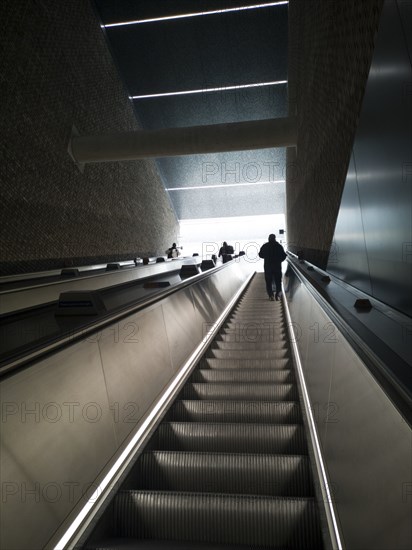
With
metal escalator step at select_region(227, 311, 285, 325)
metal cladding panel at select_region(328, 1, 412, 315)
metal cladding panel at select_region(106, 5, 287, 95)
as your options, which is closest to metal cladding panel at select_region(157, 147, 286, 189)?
metal cladding panel at select_region(106, 5, 287, 95)

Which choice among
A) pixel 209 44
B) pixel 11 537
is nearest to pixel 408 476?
pixel 11 537

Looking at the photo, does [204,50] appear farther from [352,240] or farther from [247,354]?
[247,354]

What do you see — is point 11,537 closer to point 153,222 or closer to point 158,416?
point 158,416

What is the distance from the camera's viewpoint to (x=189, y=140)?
12102mm

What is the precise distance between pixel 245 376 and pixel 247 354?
3.01 feet

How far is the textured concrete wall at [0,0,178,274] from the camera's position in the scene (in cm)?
899

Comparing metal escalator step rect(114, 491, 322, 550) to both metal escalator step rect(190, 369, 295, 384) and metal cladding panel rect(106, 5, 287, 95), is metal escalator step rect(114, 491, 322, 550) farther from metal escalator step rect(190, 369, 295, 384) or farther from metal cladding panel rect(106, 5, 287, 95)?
metal cladding panel rect(106, 5, 287, 95)

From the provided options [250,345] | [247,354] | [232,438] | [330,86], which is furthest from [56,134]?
[232,438]

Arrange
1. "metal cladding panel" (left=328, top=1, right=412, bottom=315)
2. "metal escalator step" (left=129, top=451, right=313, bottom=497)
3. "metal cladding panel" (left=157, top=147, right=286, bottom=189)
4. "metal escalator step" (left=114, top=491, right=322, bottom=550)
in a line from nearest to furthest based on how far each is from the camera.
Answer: "metal escalator step" (left=114, top=491, right=322, bottom=550) < "metal escalator step" (left=129, top=451, right=313, bottom=497) < "metal cladding panel" (left=328, top=1, right=412, bottom=315) < "metal cladding panel" (left=157, top=147, right=286, bottom=189)

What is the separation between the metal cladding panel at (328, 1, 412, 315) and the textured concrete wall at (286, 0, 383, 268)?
0.42m

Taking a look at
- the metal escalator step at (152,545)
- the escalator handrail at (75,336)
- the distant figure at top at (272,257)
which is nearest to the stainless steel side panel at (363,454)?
the metal escalator step at (152,545)

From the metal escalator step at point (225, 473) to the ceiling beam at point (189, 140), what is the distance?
1083 cm

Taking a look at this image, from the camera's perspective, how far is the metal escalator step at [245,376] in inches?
163

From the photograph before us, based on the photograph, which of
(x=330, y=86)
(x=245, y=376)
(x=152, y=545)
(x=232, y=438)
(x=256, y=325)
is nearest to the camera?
(x=152, y=545)
